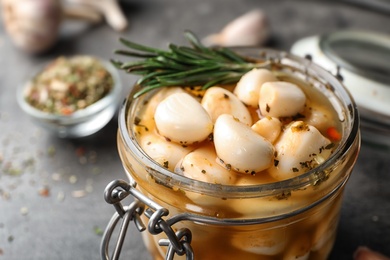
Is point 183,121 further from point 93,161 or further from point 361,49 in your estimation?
point 361,49

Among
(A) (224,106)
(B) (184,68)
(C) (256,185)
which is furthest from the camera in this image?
(B) (184,68)

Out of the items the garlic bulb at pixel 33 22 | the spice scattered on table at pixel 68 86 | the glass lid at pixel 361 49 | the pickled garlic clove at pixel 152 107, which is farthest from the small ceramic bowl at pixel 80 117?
the glass lid at pixel 361 49

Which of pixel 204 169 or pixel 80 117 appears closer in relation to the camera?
pixel 204 169

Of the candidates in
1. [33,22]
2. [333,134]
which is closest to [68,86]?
[33,22]

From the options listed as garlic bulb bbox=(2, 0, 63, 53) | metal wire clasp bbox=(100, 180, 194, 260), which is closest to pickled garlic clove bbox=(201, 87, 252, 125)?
metal wire clasp bbox=(100, 180, 194, 260)

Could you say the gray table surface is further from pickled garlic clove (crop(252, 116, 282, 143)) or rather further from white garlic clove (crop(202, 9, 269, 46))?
pickled garlic clove (crop(252, 116, 282, 143))

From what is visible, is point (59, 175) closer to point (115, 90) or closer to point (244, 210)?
point (115, 90)

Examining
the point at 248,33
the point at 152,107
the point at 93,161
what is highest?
the point at 152,107
